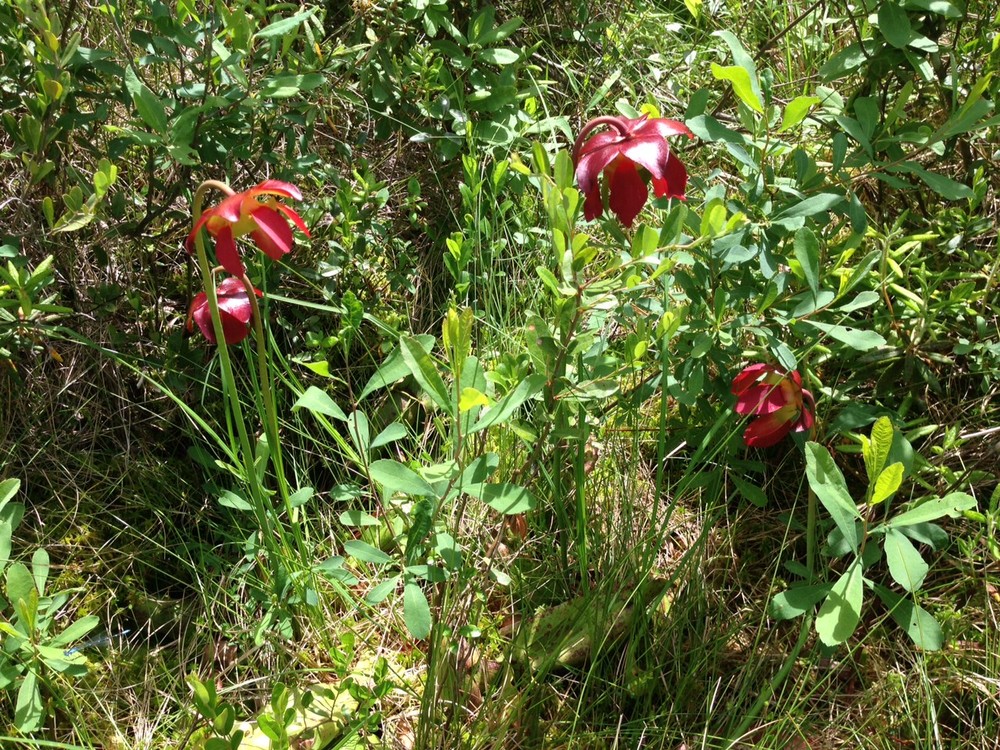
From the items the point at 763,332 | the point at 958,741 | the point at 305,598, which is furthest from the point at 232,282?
the point at 958,741

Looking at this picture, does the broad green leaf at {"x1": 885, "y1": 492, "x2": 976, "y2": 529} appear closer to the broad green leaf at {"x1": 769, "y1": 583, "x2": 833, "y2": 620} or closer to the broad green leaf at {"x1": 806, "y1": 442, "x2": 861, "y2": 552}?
the broad green leaf at {"x1": 806, "y1": 442, "x2": 861, "y2": 552}

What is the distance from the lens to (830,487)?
1.59m

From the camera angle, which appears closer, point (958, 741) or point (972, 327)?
point (958, 741)

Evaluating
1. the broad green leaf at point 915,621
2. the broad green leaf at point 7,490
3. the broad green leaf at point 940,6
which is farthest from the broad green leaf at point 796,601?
the broad green leaf at point 7,490

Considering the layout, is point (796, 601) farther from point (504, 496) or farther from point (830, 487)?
point (504, 496)

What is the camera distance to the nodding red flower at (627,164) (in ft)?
4.99

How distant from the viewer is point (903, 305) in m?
2.06

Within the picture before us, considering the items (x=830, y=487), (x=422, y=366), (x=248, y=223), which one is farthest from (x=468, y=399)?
(x=830, y=487)

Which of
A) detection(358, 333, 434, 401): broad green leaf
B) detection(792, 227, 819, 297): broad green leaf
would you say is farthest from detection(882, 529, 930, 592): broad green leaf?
detection(358, 333, 434, 401): broad green leaf

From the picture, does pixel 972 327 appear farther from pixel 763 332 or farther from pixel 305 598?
pixel 305 598

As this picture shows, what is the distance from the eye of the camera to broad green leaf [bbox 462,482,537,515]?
149cm

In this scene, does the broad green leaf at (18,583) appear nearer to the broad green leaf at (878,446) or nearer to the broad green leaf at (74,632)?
the broad green leaf at (74,632)

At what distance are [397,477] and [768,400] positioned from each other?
30.0 inches

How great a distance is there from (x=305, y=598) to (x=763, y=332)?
3.28 feet
